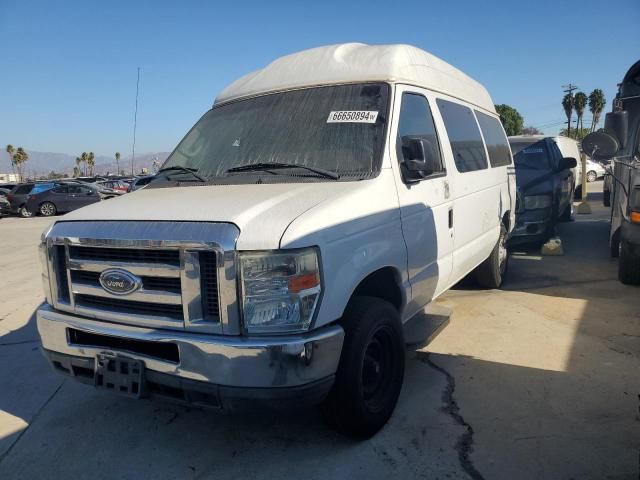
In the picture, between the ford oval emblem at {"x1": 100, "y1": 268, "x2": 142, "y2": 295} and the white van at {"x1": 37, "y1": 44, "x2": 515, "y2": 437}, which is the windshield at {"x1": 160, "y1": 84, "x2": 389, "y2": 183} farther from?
the ford oval emblem at {"x1": 100, "y1": 268, "x2": 142, "y2": 295}

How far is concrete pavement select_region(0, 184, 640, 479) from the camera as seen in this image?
9.16ft

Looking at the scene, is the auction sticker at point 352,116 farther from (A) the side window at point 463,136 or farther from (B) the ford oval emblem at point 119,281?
(B) the ford oval emblem at point 119,281

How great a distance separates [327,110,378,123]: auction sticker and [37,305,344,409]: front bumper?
1.49 metres

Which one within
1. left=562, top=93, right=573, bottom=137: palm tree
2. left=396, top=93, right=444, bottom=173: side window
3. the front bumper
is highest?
left=562, top=93, right=573, bottom=137: palm tree

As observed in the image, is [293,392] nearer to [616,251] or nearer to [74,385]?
[74,385]

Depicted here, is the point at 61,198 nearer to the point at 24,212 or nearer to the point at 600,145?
the point at 24,212

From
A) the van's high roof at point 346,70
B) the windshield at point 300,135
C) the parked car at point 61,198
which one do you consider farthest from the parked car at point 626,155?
the parked car at point 61,198

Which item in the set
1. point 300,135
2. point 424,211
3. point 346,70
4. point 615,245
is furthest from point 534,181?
point 300,135

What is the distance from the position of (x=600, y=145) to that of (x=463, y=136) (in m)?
1.41

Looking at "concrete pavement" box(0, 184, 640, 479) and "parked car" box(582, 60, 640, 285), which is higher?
"parked car" box(582, 60, 640, 285)

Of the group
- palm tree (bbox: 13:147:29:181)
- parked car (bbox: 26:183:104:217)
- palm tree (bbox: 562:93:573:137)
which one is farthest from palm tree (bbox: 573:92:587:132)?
palm tree (bbox: 13:147:29:181)

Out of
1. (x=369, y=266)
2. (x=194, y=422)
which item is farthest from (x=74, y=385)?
(x=369, y=266)

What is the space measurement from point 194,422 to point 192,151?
200 centimetres

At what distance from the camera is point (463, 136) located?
462 cm
